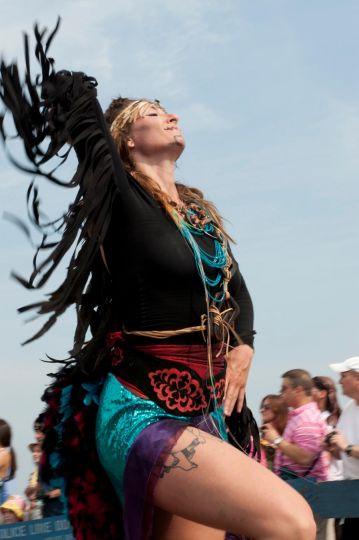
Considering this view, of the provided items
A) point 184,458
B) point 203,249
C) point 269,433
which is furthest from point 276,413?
point 184,458

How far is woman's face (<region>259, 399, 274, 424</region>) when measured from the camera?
6602 mm

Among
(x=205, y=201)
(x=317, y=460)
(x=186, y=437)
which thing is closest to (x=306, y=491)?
(x=317, y=460)

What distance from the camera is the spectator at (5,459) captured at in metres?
7.38

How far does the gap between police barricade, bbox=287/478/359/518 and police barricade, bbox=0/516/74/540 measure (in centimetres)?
173

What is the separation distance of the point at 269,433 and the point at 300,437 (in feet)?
0.88

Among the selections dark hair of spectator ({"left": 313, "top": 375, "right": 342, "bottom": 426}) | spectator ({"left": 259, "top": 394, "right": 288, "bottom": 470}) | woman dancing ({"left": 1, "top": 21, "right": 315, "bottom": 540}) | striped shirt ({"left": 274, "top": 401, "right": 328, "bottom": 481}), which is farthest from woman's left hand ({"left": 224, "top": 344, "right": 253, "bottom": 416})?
dark hair of spectator ({"left": 313, "top": 375, "right": 342, "bottom": 426})

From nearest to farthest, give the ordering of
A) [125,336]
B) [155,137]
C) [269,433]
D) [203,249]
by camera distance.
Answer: [125,336] < [203,249] < [155,137] < [269,433]

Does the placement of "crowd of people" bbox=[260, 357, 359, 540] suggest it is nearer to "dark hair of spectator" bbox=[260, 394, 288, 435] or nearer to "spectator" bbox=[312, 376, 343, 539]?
"dark hair of spectator" bbox=[260, 394, 288, 435]

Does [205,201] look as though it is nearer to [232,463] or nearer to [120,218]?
[120,218]

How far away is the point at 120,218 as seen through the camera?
339 cm

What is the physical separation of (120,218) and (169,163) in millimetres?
419

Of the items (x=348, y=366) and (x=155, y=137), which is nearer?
(x=155, y=137)

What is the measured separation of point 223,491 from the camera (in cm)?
293

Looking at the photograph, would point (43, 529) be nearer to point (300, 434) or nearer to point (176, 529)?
point (300, 434)
